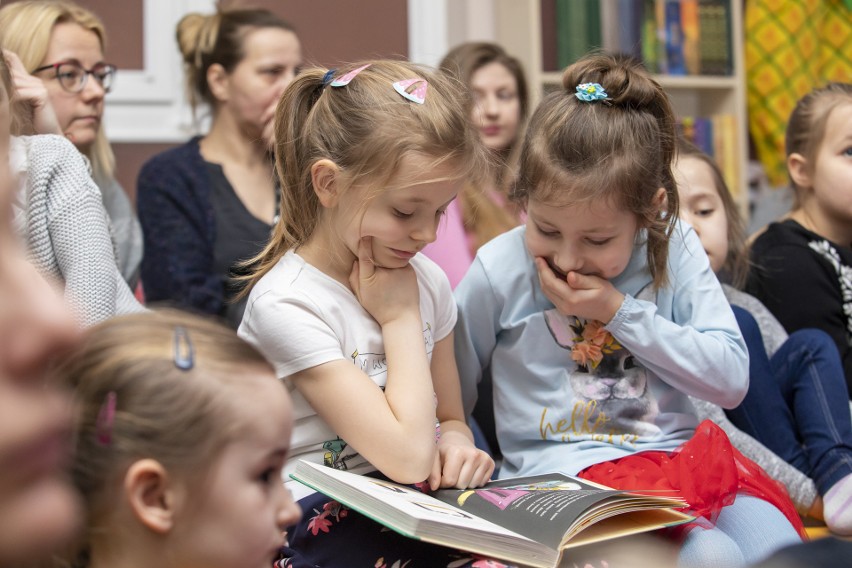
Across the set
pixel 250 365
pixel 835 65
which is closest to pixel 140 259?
pixel 250 365

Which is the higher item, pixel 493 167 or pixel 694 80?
pixel 694 80

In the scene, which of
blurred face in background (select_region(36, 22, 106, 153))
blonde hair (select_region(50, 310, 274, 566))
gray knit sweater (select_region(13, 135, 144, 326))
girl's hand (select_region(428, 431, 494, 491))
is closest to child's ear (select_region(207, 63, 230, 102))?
blurred face in background (select_region(36, 22, 106, 153))

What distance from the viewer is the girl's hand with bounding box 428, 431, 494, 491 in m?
1.17

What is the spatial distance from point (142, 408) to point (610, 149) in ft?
2.50

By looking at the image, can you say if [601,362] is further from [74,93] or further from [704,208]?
[74,93]

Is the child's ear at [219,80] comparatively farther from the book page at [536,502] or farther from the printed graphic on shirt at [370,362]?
the book page at [536,502]

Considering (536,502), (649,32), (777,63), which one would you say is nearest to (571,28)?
(649,32)

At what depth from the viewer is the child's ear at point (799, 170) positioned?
2033 millimetres

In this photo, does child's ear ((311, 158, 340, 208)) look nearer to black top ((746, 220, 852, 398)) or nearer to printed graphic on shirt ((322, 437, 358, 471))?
printed graphic on shirt ((322, 437, 358, 471))

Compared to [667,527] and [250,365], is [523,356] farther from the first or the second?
[250,365]

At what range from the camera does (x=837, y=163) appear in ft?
6.44

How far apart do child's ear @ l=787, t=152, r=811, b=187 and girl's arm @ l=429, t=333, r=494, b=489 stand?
1099 mm

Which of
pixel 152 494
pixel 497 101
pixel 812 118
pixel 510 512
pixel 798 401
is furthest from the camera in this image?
pixel 497 101

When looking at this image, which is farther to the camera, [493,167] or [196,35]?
[196,35]
